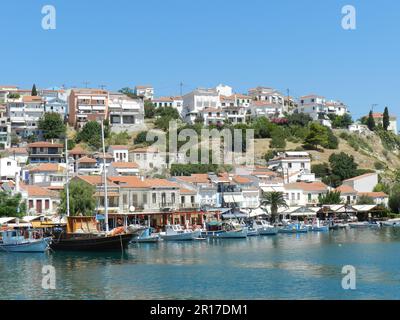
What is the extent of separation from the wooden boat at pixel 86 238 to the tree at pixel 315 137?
61460mm

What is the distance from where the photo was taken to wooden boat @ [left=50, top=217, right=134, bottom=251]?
140 feet

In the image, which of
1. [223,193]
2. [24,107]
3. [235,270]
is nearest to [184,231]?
[223,193]

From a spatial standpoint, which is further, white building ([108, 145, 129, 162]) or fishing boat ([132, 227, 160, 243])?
white building ([108, 145, 129, 162])

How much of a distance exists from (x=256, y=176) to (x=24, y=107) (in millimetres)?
40513

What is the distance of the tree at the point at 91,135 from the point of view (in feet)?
315

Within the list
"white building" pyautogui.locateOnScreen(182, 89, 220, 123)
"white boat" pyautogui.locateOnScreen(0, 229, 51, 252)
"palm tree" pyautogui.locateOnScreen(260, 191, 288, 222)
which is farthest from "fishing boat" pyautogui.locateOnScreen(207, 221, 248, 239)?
"white building" pyautogui.locateOnScreen(182, 89, 220, 123)

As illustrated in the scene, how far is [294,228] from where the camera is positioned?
216 feet

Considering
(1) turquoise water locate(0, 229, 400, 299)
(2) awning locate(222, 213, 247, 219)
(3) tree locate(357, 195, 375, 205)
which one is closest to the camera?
(1) turquoise water locate(0, 229, 400, 299)

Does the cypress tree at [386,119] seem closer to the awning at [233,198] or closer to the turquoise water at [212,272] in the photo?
the awning at [233,198]

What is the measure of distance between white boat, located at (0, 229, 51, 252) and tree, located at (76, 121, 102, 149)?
4810 cm

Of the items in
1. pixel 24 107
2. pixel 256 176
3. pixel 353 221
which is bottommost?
pixel 353 221

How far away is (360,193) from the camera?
282 ft

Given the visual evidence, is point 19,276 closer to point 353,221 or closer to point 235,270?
point 235,270

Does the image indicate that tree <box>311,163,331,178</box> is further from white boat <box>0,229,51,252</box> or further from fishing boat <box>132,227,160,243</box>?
white boat <box>0,229,51,252</box>
